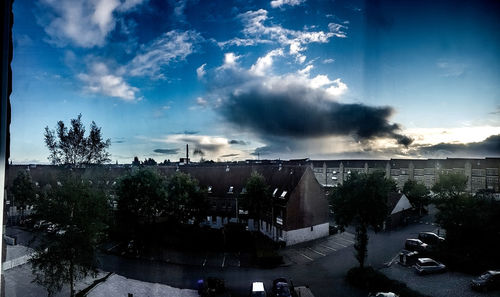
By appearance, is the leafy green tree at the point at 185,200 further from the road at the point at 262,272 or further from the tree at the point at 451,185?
the tree at the point at 451,185

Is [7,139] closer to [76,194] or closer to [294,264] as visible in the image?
[76,194]

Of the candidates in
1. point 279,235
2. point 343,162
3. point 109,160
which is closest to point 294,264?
point 279,235

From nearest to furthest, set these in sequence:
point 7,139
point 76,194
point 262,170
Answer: point 7,139
point 76,194
point 262,170

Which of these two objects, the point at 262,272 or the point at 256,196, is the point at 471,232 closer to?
the point at 262,272

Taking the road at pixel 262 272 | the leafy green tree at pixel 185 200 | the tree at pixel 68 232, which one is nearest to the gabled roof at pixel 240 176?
the leafy green tree at pixel 185 200

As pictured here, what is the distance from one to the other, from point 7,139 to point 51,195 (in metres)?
6.64

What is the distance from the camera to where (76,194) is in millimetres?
6684

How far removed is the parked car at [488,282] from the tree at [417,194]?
1228cm

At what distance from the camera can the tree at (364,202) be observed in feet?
28.8

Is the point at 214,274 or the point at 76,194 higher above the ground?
the point at 76,194

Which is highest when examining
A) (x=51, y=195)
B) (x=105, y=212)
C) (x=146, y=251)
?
(x=51, y=195)

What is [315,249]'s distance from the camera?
1341cm

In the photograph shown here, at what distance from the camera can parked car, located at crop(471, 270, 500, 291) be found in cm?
747

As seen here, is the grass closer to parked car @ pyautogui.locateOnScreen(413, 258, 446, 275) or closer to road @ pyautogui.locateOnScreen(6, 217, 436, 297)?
road @ pyautogui.locateOnScreen(6, 217, 436, 297)
